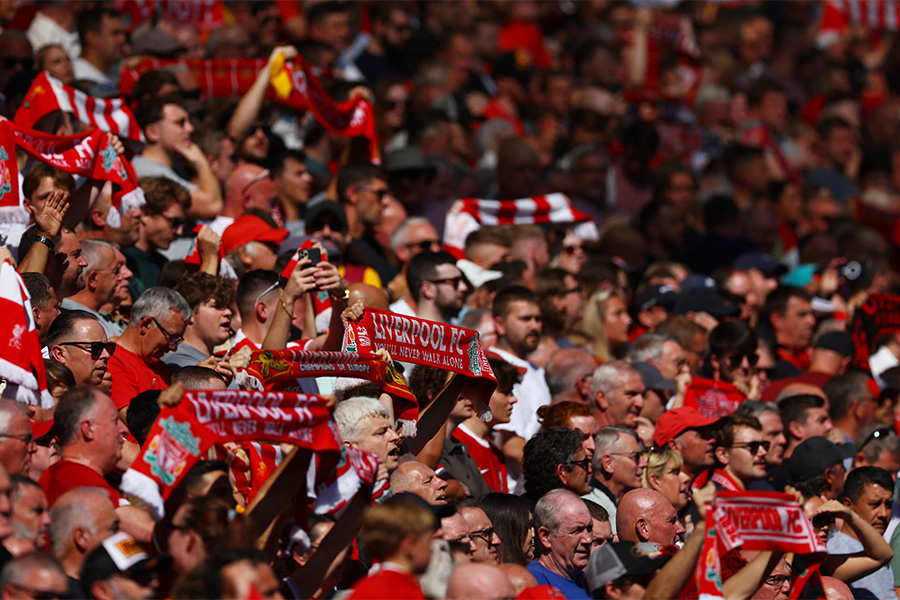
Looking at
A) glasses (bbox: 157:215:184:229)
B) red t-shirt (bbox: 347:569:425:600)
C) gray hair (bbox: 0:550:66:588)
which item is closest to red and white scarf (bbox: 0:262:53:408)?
gray hair (bbox: 0:550:66:588)

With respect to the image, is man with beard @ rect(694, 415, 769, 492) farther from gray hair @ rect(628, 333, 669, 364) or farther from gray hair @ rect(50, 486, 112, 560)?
gray hair @ rect(50, 486, 112, 560)

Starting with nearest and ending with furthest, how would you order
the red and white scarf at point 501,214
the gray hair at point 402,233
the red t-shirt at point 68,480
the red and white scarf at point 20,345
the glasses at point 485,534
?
the red t-shirt at point 68,480 → the red and white scarf at point 20,345 → the glasses at point 485,534 → the gray hair at point 402,233 → the red and white scarf at point 501,214

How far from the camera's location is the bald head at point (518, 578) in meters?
5.89

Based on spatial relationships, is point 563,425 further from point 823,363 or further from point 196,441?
point 823,363

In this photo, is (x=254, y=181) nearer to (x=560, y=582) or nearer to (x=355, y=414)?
(x=355, y=414)

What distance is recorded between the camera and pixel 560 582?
6609 mm

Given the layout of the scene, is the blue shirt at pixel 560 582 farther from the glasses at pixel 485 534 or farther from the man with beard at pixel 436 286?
the man with beard at pixel 436 286

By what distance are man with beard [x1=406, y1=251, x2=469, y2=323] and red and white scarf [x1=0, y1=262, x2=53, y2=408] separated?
3.09 metres

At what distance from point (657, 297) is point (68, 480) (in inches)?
244

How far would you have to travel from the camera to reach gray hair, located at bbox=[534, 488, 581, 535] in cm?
672

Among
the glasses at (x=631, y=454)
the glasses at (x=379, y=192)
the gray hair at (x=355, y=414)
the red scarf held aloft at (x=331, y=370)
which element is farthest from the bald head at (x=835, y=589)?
the glasses at (x=379, y=192)

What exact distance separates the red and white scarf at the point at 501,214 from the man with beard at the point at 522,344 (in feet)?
6.20

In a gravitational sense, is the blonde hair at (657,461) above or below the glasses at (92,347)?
below

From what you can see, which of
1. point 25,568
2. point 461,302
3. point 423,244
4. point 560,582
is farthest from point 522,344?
point 25,568
